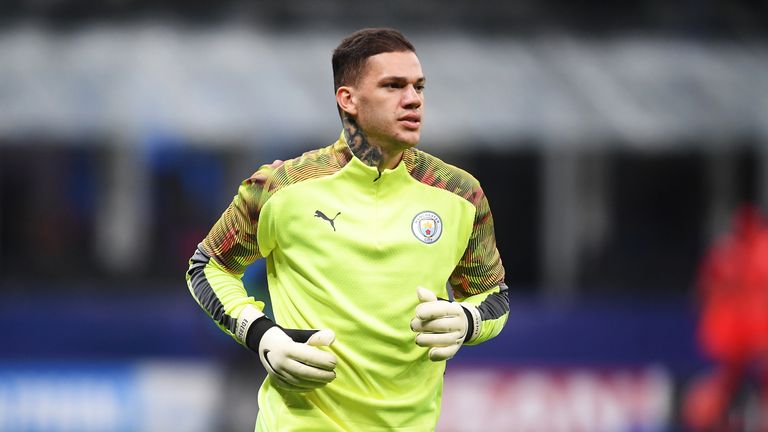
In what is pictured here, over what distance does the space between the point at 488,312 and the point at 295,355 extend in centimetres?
70

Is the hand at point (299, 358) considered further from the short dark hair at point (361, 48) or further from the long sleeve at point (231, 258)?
the short dark hair at point (361, 48)

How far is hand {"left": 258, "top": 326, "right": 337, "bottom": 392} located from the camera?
3988 millimetres

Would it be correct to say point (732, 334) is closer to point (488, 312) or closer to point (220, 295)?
point (488, 312)

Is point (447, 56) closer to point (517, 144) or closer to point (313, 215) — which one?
point (517, 144)

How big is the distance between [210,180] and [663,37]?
16.1 feet

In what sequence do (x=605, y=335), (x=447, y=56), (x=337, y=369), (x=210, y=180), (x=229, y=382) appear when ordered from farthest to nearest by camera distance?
(x=210, y=180) < (x=447, y=56) < (x=605, y=335) < (x=229, y=382) < (x=337, y=369)

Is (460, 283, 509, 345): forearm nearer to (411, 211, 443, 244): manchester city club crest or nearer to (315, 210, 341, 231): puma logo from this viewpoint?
(411, 211, 443, 244): manchester city club crest

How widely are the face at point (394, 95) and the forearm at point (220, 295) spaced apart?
67 cm

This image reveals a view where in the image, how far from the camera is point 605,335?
10.9m

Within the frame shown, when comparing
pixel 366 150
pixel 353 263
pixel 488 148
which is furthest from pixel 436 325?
pixel 488 148

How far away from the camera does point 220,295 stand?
4309 mm

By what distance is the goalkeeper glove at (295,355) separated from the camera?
3992 mm

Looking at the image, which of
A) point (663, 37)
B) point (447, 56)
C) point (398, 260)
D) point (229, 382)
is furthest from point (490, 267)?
point (663, 37)

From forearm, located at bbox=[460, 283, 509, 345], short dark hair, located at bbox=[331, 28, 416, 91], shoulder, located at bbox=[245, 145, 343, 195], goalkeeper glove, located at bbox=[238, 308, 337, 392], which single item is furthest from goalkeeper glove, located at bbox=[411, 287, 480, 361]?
short dark hair, located at bbox=[331, 28, 416, 91]
